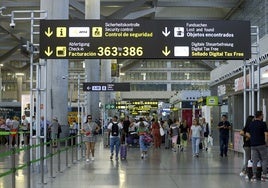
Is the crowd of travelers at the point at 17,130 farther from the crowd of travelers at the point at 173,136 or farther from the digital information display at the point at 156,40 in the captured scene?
the digital information display at the point at 156,40

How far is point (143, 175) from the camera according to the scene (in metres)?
14.5

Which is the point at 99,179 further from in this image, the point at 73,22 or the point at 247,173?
the point at 73,22

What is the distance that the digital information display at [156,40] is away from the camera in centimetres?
1530

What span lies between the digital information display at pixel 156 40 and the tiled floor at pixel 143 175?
10.9ft

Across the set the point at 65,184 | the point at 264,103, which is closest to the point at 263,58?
the point at 264,103

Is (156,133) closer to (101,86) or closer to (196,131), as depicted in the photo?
(101,86)

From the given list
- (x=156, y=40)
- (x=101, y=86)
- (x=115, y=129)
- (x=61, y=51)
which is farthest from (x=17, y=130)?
(x=156, y=40)

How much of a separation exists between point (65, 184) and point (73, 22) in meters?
5.07

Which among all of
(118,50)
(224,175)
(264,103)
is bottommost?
(224,175)

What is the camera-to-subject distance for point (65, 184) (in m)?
12.6

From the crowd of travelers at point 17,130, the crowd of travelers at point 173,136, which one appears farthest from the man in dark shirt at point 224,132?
the crowd of travelers at point 17,130

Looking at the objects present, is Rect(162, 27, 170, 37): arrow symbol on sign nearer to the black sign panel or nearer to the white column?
the black sign panel

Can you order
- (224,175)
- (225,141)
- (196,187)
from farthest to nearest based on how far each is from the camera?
(225,141)
(224,175)
(196,187)

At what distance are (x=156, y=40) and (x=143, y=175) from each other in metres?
3.88
